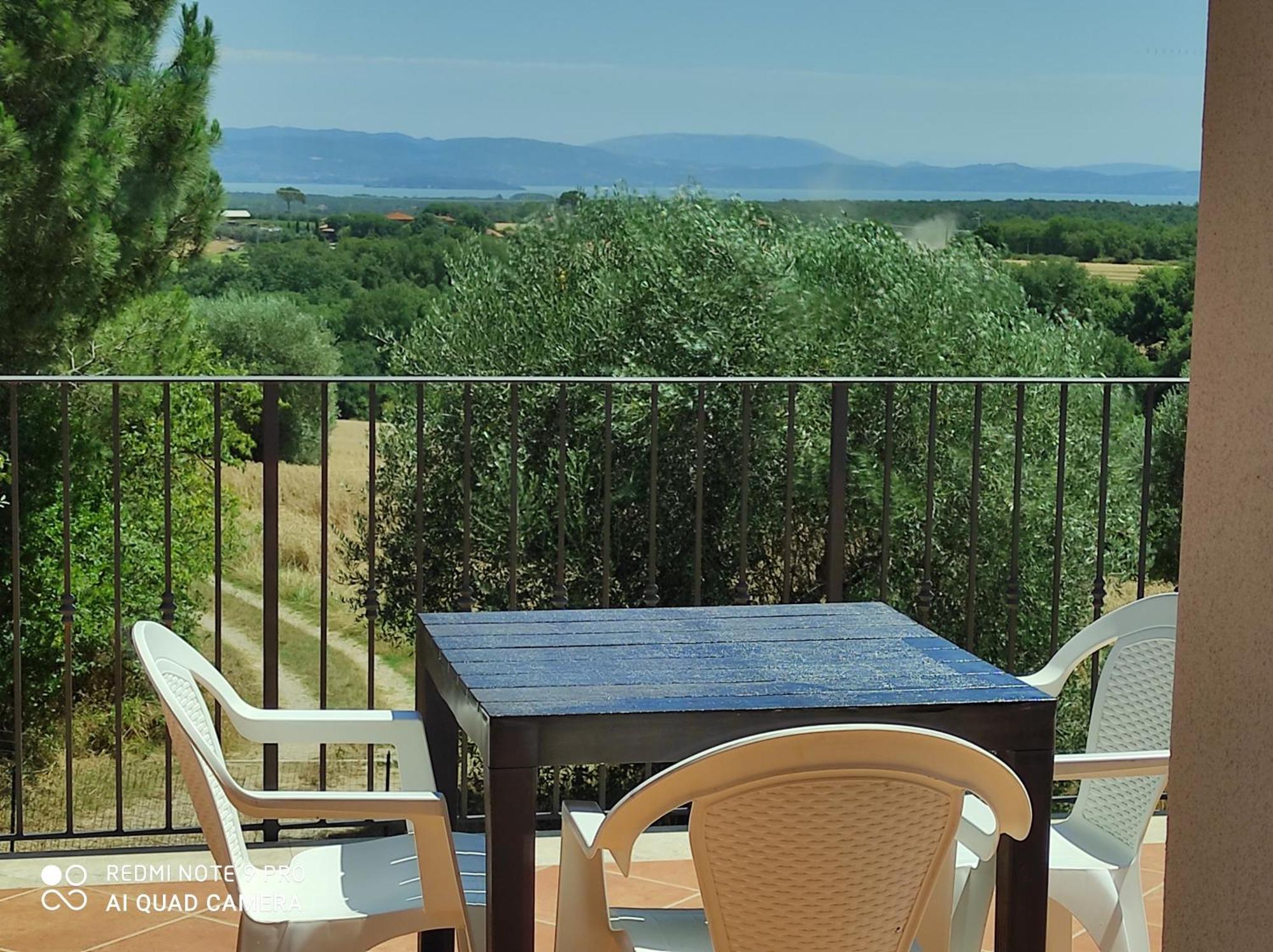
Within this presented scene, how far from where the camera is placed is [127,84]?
9.12m

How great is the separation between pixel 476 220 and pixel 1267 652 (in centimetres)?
1589

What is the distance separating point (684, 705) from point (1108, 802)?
2.89ft

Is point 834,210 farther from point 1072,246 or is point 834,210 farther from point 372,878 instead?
point 372,878

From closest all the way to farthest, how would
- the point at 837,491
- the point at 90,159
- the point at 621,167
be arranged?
the point at 837,491 → the point at 90,159 → the point at 621,167

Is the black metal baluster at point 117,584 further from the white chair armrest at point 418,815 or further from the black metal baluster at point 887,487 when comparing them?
the black metal baluster at point 887,487

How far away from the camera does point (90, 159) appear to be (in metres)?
8.45

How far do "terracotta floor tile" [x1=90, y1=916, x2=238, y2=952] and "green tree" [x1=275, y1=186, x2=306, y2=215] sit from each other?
49.4ft

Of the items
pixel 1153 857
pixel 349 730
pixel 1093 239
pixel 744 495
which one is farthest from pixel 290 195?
pixel 349 730

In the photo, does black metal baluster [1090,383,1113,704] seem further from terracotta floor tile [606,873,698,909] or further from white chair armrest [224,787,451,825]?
white chair armrest [224,787,451,825]

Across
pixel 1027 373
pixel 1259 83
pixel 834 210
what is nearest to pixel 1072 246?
pixel 834 210

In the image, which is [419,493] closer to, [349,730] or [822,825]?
[349,730]

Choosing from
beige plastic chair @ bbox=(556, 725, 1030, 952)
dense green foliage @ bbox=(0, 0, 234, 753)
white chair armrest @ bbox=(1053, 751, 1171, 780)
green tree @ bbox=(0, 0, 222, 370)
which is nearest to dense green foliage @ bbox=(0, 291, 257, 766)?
dense green foliage @ bbox=(0, 0, 234, 753)

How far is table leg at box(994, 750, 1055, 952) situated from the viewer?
2.10 metres

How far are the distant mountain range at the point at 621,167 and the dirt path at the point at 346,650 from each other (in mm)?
4803
